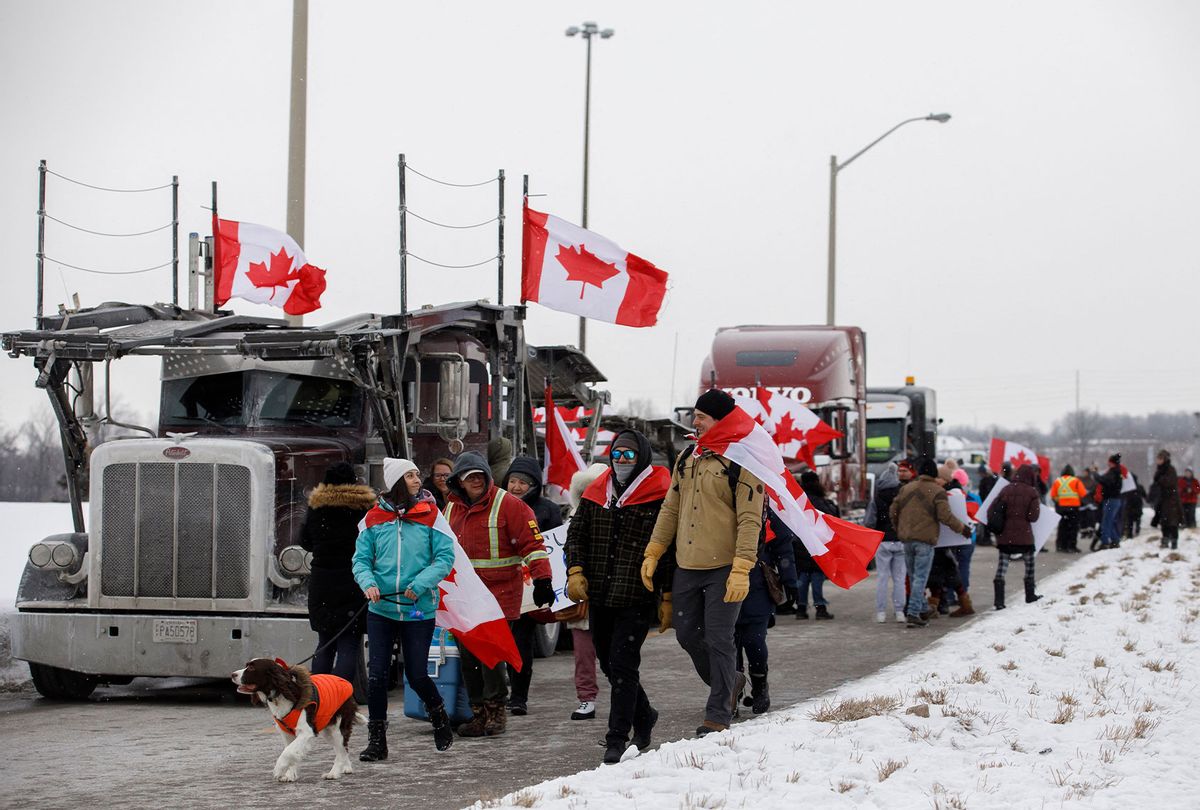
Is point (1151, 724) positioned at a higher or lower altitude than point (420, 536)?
lower

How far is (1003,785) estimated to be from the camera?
759 centimetres

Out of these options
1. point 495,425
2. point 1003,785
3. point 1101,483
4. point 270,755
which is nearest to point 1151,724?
point 1003,785

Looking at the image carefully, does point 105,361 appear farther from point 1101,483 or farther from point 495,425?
point 1101,483

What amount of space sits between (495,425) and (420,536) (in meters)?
4.98

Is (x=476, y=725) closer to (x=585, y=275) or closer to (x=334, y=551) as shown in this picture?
(x=334, y=551)

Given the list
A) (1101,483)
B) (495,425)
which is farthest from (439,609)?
(1101,483)

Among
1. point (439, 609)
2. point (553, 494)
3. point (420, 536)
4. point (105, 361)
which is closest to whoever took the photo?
point (420, 536)

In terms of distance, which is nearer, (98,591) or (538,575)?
(538,575)

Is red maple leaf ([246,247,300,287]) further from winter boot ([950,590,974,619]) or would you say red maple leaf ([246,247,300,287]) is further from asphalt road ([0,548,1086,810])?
winter boot ([950,590,974,619])

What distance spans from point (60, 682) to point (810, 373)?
52.8 ft

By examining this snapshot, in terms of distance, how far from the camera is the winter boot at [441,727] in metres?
9.13

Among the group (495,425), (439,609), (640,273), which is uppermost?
(640,273)

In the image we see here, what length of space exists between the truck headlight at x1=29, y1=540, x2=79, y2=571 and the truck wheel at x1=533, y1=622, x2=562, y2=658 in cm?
435

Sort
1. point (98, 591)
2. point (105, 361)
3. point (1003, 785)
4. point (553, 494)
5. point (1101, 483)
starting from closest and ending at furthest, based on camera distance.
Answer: point (1003, 785) → point (98, 591) → point (105, 361) → point (553, 494) → point (1101, 483)
